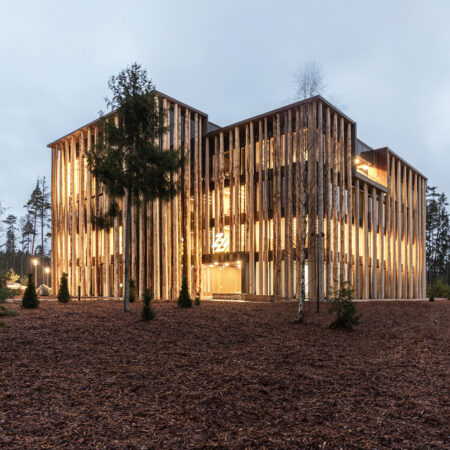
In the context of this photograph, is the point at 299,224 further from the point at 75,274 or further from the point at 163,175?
the point at 75,274

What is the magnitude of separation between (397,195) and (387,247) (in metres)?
5.20

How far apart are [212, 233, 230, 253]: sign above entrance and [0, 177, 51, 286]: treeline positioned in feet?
102

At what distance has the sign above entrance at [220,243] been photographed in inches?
1054

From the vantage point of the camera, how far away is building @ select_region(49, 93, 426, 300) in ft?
77.6

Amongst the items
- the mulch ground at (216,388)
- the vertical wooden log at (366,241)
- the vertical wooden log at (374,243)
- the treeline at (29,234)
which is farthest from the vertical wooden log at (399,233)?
the treeline at (29,234)

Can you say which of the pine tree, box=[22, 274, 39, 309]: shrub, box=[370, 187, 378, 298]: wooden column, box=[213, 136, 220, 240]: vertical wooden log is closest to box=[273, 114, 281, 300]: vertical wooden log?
box=[213, 136, 220, 240]: vertical wooden log

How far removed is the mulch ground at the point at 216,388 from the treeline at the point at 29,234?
45114 millimetres

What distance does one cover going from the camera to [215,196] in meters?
27.6

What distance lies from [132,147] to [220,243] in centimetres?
1354

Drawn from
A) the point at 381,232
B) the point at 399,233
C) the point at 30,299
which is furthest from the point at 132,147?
the point at 399,233

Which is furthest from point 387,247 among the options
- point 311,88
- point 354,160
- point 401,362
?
point 401,362

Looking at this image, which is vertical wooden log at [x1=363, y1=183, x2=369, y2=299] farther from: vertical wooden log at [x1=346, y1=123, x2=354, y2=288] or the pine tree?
the pine tree

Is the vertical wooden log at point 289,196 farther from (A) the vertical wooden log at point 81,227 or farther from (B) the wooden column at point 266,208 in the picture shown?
(A) the vertical wooden log at point 81,227

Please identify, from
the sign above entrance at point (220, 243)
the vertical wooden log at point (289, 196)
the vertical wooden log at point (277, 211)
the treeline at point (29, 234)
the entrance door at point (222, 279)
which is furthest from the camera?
the treeline at point (29, 234)
